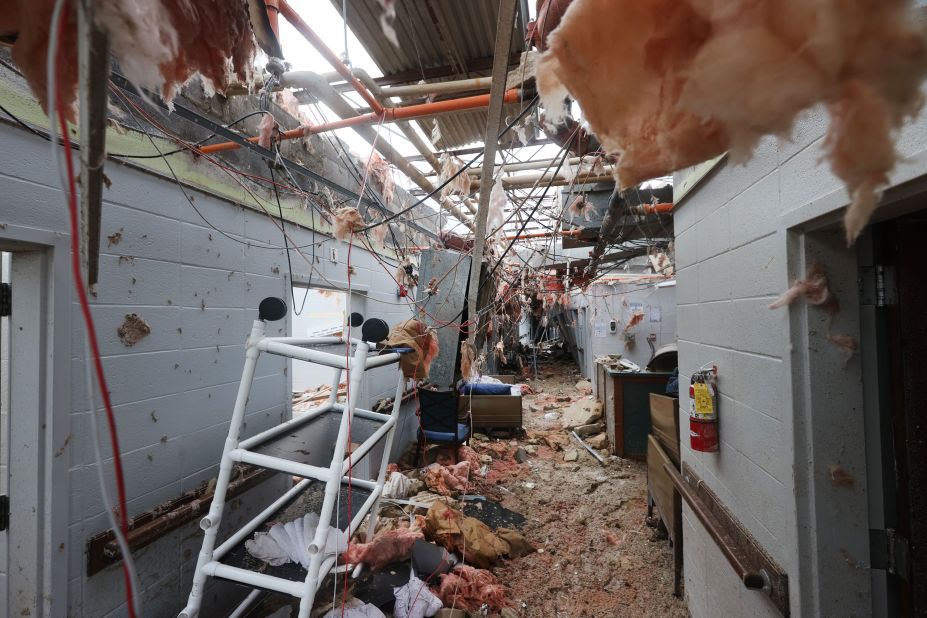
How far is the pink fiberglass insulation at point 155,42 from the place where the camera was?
1.91 ft

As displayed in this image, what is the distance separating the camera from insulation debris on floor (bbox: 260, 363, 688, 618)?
263 cm

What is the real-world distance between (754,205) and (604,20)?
4.82 ft

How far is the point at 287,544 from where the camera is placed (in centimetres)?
197


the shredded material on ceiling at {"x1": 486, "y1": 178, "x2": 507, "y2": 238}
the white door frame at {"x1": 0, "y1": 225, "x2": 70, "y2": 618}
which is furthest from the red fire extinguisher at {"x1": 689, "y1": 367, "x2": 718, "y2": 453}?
the white door frame at {"x1": 0, "y1": 225, "x2": 70, "y2": 618}

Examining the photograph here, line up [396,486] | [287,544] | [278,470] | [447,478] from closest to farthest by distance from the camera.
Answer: [278,470] → [287,544] → [396,486] → [447,478]

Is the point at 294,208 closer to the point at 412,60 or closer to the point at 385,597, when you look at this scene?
the point at 412,60

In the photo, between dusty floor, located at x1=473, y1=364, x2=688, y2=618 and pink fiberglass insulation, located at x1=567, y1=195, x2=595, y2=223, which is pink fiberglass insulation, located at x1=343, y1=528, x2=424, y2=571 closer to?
dusty floor, located at x1=473, y1=364, x2=688, y2=618

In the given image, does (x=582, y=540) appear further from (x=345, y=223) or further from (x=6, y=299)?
(x=6, y=299)

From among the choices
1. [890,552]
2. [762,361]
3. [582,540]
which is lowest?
[582,540]

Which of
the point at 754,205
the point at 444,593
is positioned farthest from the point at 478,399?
the point at 754,205

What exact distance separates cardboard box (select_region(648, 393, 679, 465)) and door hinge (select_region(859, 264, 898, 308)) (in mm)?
2075

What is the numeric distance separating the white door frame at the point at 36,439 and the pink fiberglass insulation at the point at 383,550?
4.68 ft

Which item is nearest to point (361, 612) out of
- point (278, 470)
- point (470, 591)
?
point (470, 591)

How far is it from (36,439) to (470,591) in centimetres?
273
